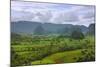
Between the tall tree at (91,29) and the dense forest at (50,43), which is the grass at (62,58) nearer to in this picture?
the dense forest at (50,43)

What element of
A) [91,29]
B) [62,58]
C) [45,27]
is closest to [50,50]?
[62,58]

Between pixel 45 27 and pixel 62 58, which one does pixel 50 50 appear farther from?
pixel 45 27

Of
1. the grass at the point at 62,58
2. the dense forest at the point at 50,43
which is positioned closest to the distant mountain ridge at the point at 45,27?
the dense forest at the point at 50,43

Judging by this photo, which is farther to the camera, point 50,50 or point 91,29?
point 91,29

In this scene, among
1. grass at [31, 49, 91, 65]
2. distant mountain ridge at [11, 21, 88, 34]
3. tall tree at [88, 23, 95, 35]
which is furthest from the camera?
tall tree at [88, 23, 95, 35]

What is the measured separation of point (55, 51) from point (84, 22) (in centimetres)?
60

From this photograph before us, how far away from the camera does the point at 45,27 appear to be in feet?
8.66

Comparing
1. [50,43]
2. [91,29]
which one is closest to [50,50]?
[50,43]

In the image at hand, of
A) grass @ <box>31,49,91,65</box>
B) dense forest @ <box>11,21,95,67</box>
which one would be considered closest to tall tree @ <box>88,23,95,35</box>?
dense forest @ <box>11,21,95,67</box>

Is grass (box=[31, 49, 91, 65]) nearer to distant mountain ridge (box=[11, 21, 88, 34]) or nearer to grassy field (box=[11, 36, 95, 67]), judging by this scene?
grassy field (box=[11, 36, 95, 67])

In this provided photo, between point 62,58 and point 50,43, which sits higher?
point 50,43

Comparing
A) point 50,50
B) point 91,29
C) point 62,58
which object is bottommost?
point 62,58

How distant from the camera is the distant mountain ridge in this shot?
8.25ft
